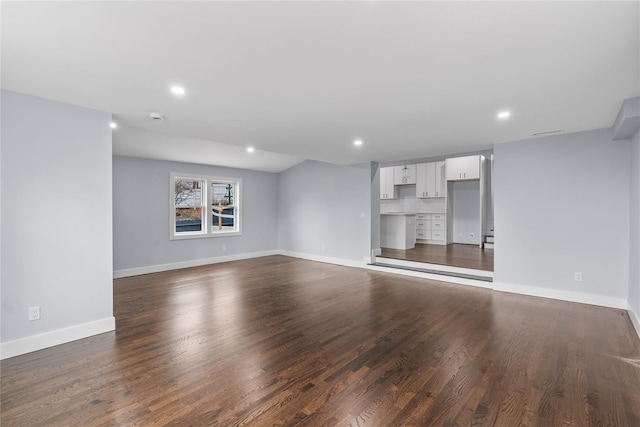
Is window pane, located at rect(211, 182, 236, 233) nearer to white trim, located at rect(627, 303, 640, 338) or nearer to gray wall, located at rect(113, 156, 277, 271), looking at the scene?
gray wall, located at rect(113, 156, 277, 271)

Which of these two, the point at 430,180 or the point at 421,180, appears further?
the point at 421,180

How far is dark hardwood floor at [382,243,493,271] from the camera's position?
5.86 m

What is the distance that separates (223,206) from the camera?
770 cm

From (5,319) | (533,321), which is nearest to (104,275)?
(5,319)

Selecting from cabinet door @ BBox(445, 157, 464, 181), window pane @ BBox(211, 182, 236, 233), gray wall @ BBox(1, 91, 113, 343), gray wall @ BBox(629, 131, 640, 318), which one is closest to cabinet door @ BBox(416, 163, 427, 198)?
cabinet door @ BBox(445, 157, 464, 181)

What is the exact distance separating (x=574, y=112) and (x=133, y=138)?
249 inches

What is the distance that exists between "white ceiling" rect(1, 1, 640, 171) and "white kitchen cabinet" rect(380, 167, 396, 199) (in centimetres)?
536

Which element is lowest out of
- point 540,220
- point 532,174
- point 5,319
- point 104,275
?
point 5,319

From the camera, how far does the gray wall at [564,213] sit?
3.89m

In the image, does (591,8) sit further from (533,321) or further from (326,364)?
(533,321)

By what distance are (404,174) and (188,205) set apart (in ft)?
19.7

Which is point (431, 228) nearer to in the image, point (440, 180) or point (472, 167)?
point (440, 180)

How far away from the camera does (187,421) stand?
1.83 meters

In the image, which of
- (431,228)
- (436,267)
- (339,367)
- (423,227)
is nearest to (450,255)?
(436,267)
